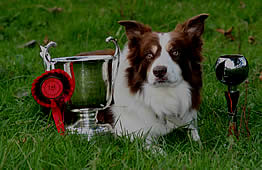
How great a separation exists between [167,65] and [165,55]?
0.11 metres

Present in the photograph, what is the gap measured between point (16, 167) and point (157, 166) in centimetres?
82

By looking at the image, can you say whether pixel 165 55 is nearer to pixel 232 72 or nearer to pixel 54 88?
pixel 232 72

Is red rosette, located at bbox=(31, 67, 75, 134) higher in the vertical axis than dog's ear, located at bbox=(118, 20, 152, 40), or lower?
lower

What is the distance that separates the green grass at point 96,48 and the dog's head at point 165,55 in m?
0.47

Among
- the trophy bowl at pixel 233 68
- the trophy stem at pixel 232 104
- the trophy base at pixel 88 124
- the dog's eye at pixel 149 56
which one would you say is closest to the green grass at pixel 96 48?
the trophy stem at pixel 232 104

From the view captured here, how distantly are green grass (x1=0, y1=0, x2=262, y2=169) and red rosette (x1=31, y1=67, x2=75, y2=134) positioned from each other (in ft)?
0.65

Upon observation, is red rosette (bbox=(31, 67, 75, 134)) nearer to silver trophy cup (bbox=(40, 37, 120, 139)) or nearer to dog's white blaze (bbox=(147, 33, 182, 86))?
silver trophy cup (bbox=(40, 37, 120, 139))

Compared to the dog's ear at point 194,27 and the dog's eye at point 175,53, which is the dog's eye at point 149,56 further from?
the dog's ear at point 194,27

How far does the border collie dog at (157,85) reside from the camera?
2754mm

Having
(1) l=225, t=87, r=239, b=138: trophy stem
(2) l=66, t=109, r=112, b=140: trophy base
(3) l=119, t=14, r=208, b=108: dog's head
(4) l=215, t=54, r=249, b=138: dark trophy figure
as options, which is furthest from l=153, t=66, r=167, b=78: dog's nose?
(2) l=66, t=109, r=112, b=140: trophy base

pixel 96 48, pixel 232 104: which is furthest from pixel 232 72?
pixel 96 48

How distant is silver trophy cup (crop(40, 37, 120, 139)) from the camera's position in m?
2.96

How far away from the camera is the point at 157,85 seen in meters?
2.71

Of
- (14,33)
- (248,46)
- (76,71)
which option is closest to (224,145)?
(76,71)
